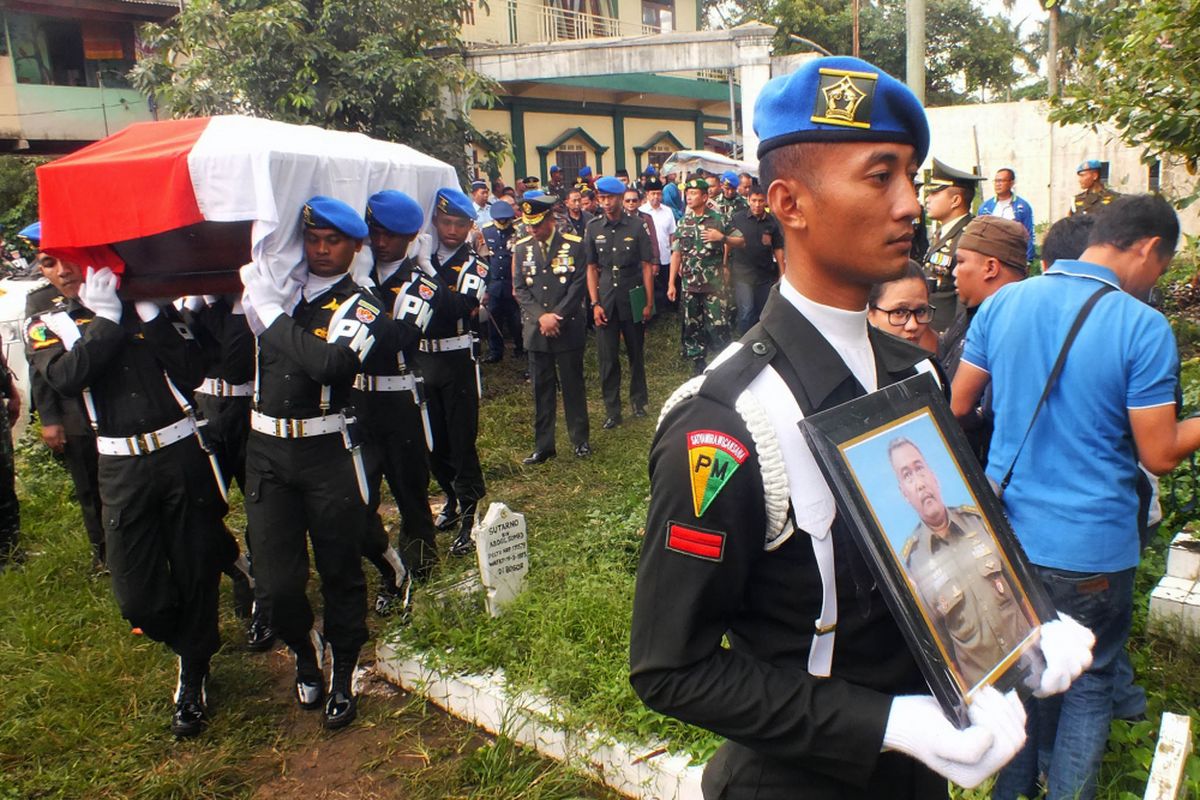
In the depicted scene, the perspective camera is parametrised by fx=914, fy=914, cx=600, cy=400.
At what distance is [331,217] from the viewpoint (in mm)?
3471

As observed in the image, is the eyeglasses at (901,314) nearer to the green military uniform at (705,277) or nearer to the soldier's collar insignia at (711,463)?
the soldier's collar insignia at (711,463)

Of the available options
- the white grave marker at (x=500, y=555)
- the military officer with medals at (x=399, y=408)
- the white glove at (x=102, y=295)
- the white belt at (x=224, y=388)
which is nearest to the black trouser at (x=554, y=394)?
the military officer with medals at (x=399, y=408)

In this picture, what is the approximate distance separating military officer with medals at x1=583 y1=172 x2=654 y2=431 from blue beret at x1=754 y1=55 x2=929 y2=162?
631 cm

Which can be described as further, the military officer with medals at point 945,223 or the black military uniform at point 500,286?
the black military uniform at point 500,286

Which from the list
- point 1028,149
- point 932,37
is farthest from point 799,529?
point 932,37

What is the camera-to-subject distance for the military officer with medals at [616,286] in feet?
25.4

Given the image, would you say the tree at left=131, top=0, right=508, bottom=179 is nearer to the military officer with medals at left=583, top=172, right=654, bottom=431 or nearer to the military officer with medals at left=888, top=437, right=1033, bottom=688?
the military officer with medals at left=583, top=172, right=654, bottom=431

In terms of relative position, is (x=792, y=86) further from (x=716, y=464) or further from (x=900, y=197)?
(x=716, y=464)

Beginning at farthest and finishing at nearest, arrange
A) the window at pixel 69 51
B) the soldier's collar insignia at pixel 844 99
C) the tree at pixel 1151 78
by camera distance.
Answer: the window at pixel 69 51 < the tree at pixel 1151 78 < the soldier's collar insignia at pixel 844 99

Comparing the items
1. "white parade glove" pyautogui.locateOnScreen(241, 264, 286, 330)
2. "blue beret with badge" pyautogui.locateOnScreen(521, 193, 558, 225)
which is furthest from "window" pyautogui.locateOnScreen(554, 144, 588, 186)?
"white parade glove" pyautogui.locateOnScreen(241, 264, 286, 330)

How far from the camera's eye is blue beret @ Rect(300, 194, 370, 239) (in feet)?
11.4

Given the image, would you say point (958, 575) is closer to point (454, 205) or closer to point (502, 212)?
point (454, 205)

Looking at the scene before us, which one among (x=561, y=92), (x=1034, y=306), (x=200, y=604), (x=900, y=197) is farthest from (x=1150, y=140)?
(x=561, y=92)

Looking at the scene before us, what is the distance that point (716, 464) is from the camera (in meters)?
1.23
